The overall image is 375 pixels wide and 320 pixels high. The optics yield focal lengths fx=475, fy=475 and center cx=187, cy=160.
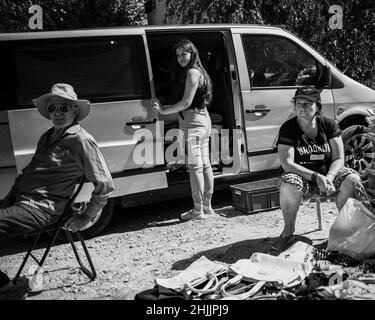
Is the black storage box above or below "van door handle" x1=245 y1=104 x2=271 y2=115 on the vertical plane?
below

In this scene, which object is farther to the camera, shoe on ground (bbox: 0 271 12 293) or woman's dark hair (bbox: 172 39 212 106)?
woman's dark hair (bbox: 172 39 212 106)

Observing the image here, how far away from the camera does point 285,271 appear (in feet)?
10.3

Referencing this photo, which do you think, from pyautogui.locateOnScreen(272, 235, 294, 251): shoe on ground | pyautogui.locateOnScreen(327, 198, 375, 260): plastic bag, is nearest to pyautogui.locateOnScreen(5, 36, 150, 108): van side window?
pyautogui.locateOnScreen(272, 235, 294, 251): shoe on ground

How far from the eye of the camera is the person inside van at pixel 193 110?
4617 mm

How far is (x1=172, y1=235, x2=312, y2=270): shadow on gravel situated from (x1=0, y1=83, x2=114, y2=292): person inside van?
1.01m

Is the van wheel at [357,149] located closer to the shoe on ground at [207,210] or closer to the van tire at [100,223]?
the shoe on ground at [207,210]

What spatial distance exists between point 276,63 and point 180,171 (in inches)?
64.6

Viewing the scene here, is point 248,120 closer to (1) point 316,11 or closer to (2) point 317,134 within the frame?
(2) point 317,134

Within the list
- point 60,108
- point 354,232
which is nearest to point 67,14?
point 60,108

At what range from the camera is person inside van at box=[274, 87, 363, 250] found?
3.83m

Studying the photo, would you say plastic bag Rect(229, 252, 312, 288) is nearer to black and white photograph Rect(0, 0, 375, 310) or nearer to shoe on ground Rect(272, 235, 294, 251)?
black and white photograph Rect(0, 0, 375, 310)

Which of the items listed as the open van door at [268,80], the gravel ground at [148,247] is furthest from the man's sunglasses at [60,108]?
the open van door at [268,80]
